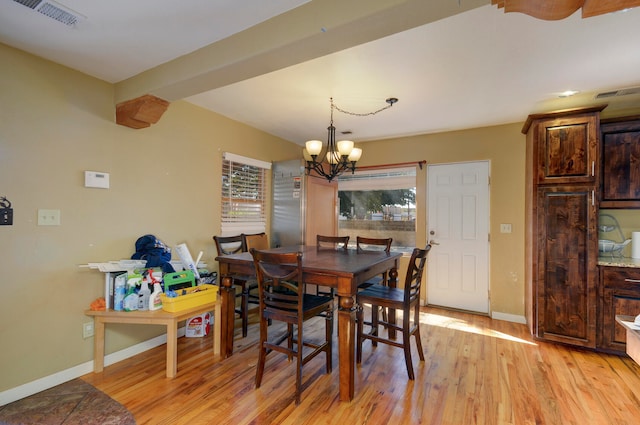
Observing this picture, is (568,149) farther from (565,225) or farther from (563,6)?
(563,6)

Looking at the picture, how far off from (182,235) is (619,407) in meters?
3.76

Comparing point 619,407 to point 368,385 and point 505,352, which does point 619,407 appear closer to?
point 505,352

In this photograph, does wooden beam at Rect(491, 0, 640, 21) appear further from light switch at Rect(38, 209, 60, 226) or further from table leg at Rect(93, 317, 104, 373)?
table leg at Rect(93, 317, 104, 373)

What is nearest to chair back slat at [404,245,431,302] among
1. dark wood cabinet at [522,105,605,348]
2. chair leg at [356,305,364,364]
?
chair leg at [356,305,364,364]

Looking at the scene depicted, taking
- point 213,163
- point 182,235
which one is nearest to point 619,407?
point 182,235

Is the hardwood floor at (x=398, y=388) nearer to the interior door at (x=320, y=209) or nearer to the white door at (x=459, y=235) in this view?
the white door at (x=459, y=235)

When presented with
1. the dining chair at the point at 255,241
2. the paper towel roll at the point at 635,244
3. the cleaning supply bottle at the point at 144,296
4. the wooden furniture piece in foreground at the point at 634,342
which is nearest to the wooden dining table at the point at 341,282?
the cleaning supply bottle at the point at 144,296

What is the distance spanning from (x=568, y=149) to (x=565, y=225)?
745 millimetres

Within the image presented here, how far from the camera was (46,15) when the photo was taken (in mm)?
1739

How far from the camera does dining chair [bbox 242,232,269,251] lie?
3.61 metres

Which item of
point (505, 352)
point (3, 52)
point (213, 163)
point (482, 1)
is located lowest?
point (505, 352)

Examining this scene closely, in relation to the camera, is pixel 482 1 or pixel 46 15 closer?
pixel 482 1

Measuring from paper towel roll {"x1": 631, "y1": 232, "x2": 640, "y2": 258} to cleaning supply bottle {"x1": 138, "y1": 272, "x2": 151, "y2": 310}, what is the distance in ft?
15.1

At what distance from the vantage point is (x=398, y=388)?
223 centimetres
